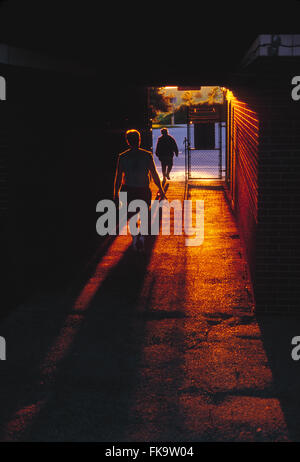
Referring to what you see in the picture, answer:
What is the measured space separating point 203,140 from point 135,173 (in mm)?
17049

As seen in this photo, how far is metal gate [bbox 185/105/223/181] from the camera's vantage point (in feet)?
66.6

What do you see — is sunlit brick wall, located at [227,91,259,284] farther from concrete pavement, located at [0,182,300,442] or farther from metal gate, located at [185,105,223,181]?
metal gate, located at [185,105,223,181]

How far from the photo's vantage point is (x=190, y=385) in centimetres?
494

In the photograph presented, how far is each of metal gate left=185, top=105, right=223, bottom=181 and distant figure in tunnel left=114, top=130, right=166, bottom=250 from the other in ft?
31.2

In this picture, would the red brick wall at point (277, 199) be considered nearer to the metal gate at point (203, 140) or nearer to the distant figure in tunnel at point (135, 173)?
the distant figure in tunnel at point (135, 173)

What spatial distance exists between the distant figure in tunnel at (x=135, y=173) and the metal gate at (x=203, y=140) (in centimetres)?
952

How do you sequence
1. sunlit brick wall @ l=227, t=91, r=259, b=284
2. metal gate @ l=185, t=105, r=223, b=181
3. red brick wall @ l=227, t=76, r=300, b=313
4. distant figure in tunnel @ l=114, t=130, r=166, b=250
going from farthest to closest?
metal gate @ l=185, t=105, r=223, b=181, distant figure in tunnel @ l=114, t=130, r=166, b=250, sunlit brick wall @ l=227, t=91, r=259, b=284, red brick wall @ l=227, t=76, r=300, b=313

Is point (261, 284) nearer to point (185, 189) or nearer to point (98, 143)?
point (98, 143)

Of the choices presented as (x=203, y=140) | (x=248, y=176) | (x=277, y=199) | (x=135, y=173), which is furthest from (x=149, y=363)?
(x=203, y=140)

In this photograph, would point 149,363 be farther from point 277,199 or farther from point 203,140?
point 203,140

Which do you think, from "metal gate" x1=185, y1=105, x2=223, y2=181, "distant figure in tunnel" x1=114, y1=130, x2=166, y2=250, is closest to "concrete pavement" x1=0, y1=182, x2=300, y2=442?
"distant figure in tunnel" x1=114, y1=130, x2=166, y2=250

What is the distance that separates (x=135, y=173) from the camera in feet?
31.0

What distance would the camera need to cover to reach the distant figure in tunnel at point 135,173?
9344 mm

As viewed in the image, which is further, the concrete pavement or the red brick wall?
the red brick wall
